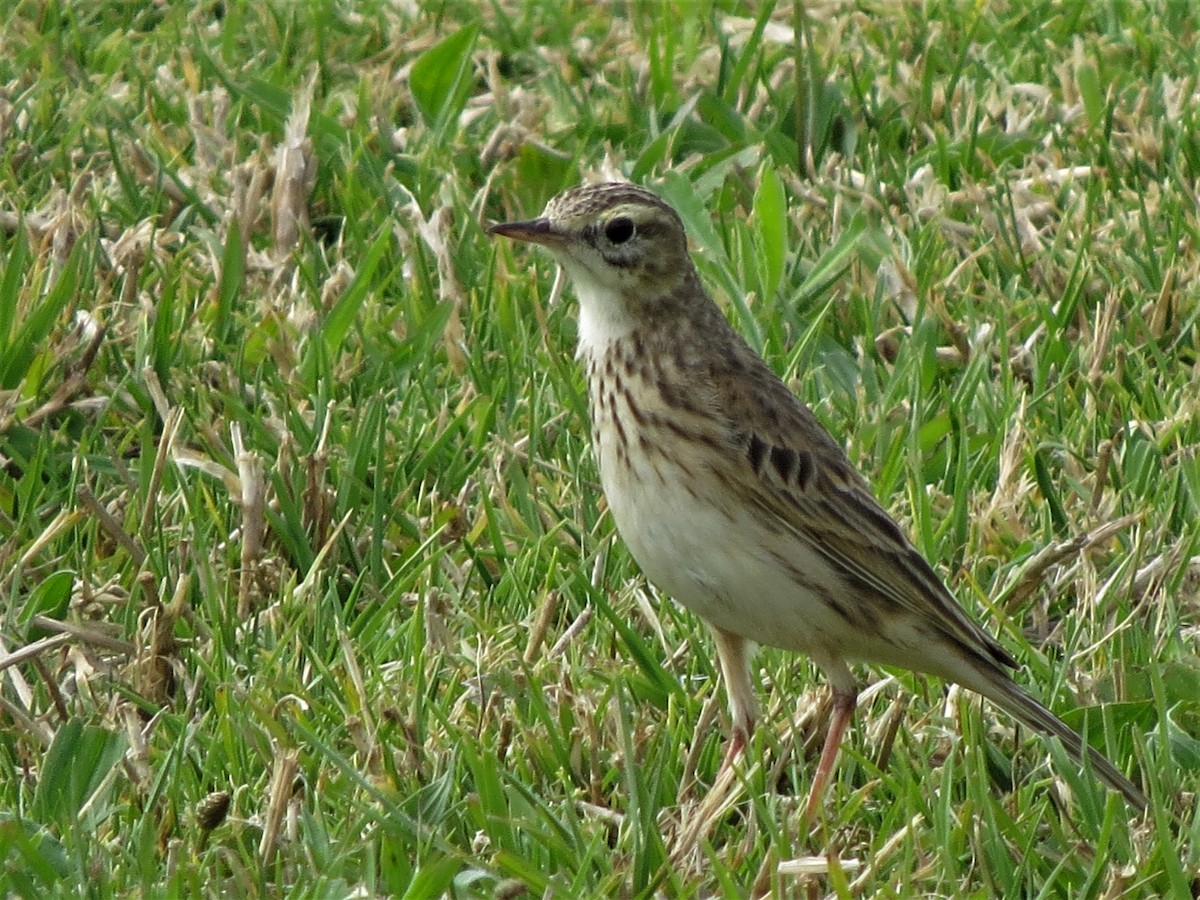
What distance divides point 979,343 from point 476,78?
8.74 feet

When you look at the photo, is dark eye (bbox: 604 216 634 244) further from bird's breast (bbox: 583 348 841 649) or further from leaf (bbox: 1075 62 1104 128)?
leaf (bbox: 1075 62 1104 128)

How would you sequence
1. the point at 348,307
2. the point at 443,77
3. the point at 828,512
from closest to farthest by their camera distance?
the point at 828,512 → the point at 348,307 → the point at 443,77

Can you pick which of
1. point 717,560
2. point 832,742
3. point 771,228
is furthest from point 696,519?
point 771,228

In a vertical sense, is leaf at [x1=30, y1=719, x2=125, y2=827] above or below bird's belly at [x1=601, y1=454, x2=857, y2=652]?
below

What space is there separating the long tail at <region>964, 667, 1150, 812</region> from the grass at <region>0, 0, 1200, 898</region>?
6 centimetres

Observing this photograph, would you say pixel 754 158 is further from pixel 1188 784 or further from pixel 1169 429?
pixel 1188 784

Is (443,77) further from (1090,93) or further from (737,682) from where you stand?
(737,682)

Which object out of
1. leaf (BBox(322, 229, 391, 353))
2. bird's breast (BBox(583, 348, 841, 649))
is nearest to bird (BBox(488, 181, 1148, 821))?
bird's breast (BBox(583, 348, 841, 649))

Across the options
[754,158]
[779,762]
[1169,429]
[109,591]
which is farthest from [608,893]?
[754,158]

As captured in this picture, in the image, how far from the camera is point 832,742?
4.23m

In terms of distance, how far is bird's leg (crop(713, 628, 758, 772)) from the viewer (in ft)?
14.2

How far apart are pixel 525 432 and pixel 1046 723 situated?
5.96 feet

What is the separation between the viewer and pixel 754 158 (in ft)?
23.3

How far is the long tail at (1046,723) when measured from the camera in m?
4.11
